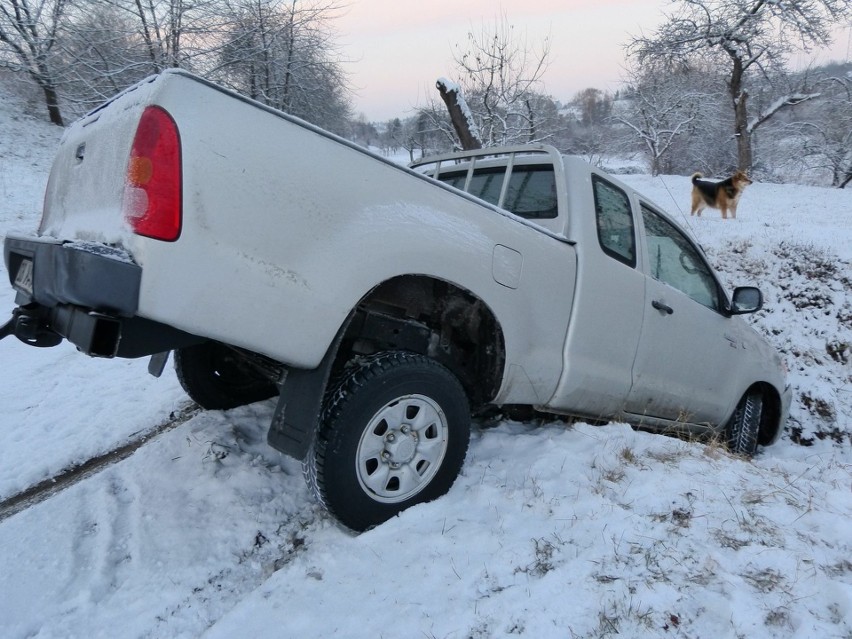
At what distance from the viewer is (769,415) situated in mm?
5027

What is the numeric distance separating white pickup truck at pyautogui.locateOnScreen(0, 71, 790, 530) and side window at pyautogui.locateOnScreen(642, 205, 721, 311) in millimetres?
103

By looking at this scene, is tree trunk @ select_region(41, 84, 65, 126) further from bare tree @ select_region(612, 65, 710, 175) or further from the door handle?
bare tree @ select_region(612, 65, 710, 175)

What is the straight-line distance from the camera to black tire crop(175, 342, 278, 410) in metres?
3.30

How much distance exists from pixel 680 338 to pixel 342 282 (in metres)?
2.68

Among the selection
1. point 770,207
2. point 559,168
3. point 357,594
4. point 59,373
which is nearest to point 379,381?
point 357,594

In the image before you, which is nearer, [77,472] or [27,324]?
[27,324]

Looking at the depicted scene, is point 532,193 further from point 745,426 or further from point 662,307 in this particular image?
point 745,426

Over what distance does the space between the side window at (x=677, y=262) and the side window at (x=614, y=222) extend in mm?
230

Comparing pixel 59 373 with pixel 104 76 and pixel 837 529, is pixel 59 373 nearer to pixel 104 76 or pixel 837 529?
pixel 837 529

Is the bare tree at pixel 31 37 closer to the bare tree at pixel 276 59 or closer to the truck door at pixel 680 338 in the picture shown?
the bare tree at pixel 276 59

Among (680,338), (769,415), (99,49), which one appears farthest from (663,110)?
(680,338)

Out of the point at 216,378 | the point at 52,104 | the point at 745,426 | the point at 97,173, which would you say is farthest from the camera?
the point at 52,104

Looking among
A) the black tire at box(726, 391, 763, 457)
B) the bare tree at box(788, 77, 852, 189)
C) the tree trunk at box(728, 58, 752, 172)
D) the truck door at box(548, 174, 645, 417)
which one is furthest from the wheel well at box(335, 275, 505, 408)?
the bare tree at box(788, 77, 852, 189)

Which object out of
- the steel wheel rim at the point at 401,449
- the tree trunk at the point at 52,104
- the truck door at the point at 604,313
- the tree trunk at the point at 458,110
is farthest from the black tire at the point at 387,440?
the tree trunk at the point at 52,104
